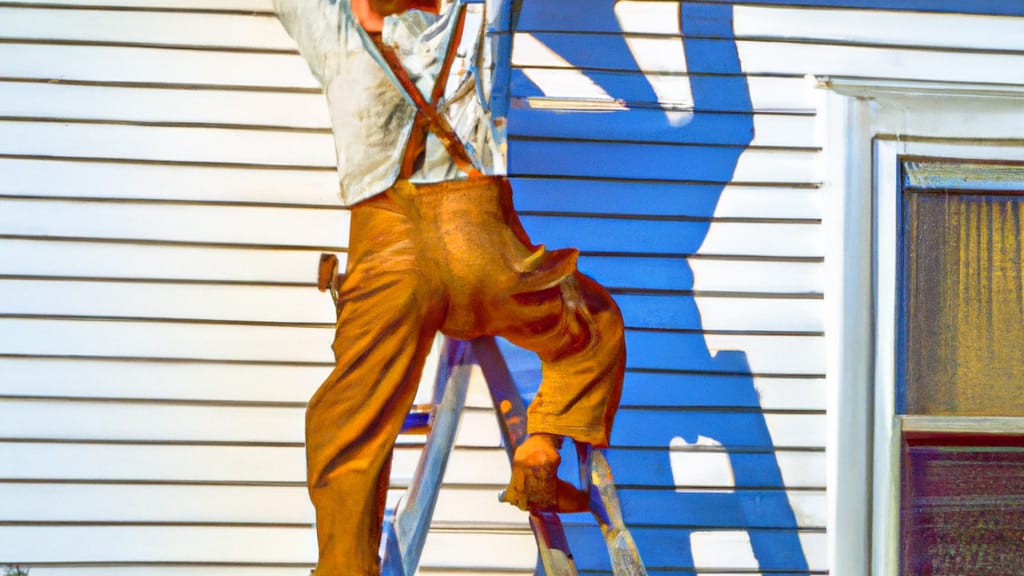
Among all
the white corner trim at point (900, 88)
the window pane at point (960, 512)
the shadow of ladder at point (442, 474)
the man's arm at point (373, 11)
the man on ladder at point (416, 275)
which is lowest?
the window pane at point (960, 512)

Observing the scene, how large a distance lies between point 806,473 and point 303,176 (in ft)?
5.20

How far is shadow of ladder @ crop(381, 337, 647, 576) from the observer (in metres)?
2.20

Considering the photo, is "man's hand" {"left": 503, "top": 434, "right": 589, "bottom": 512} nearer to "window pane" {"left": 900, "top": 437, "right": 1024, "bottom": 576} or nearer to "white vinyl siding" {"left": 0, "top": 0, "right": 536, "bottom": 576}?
"white vinyl siding" {"left": 0, "top": 0, "right": 536, "bottom": 576}

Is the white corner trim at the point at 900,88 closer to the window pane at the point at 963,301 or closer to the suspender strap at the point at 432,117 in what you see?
the window pane at the point at 963,301

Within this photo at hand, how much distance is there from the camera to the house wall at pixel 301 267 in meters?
2.86

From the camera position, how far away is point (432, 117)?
84.5 inches

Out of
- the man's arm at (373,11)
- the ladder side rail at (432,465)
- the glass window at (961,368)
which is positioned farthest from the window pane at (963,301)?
the man's arm at (373,11)

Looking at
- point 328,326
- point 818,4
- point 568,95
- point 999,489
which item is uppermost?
point 818,4

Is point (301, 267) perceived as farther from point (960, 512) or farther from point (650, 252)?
point (960, 512)

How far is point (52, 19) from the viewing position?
292cm

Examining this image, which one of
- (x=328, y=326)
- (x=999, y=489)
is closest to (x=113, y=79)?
(x=328, y=326)

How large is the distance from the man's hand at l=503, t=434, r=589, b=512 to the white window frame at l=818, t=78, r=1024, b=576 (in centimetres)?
110

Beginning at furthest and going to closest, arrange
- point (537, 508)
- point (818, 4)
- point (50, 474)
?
point (818, 4), point (50, 474), point (537, 508)

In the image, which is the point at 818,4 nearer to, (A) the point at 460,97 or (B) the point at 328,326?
(A) the point at 460,97
